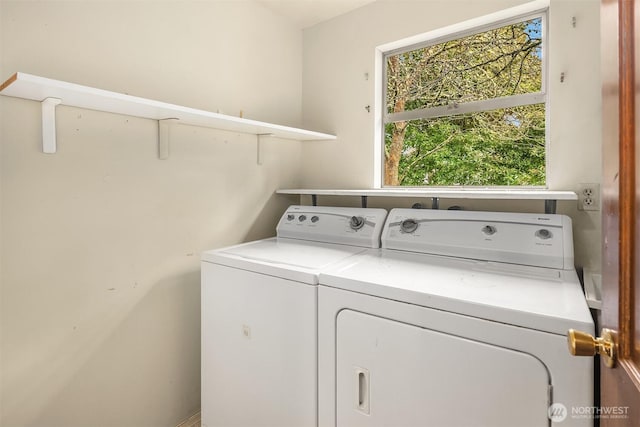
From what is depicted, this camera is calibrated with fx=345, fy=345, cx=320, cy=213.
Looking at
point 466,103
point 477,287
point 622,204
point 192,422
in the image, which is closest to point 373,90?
point 466,103

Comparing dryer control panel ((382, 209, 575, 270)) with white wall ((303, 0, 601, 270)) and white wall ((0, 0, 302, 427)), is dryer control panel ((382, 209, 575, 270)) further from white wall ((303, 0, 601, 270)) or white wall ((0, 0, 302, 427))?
white wall ((0, 0, 302, 427))

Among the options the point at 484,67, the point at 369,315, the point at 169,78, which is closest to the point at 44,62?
the point at 169,78

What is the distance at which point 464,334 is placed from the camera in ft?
3.41

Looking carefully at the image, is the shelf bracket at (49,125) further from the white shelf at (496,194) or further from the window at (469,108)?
the window at (469,108)

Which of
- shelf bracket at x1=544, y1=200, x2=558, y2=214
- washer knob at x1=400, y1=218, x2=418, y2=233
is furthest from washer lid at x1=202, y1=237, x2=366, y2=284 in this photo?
shelf bracket at x1=544, y1=200, x2=558, y2=214

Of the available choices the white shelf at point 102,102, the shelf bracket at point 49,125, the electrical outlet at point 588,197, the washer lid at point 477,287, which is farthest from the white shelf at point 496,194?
the shelf bracket at point 49,125

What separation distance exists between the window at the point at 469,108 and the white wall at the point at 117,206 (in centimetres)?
95

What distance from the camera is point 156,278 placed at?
1.78m

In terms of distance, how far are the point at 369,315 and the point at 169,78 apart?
152cm

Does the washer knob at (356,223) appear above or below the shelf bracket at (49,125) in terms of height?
below

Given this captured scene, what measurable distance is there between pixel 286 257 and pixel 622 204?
1.29m

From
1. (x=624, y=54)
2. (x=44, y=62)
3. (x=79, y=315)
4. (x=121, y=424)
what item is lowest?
(x=121, y=424)

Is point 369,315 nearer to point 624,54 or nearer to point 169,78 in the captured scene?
point 624,54

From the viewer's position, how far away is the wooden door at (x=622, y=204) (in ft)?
1.66
